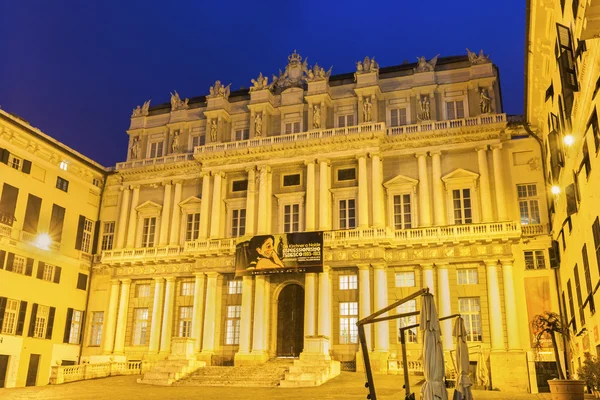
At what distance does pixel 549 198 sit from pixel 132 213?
88.5 ft

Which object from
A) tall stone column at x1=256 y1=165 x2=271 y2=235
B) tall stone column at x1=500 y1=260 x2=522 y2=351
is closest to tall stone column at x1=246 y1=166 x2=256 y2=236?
tall stone column at x1=256 y1=165 x2=271 y2=235

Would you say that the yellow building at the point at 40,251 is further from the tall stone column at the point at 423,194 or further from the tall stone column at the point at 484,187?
the tall stone column at the point at 484,187

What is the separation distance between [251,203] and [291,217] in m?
2.71

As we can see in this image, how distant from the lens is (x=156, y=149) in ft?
139

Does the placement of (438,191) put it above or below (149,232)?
above

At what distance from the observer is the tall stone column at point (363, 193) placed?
111ft

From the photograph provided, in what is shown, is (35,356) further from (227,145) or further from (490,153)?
(490,153)

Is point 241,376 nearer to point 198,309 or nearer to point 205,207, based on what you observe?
point 198,309

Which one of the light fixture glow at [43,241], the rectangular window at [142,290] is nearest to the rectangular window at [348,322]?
the rectangular window at [142,290]

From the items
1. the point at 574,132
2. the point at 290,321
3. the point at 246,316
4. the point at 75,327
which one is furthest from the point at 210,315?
the point at 574,132

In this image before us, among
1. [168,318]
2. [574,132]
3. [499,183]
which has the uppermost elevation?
[499,183]

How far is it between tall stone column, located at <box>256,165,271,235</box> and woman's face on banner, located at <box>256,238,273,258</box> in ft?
5.14

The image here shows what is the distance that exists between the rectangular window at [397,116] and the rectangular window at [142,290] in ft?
64.0

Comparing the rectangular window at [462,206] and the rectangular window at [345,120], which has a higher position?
the rectangular window at [345,120]
